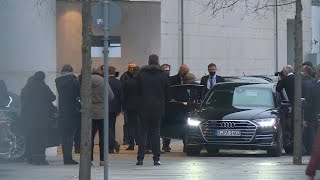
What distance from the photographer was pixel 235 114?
21.4 meters

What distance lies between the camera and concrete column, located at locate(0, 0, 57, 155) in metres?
20.5

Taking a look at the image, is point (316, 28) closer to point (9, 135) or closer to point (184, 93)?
point (184, 93)

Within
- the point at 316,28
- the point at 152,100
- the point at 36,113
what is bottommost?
the point at 36,113

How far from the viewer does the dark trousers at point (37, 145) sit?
768 inches

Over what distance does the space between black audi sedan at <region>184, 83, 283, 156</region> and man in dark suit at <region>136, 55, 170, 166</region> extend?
2373 mm

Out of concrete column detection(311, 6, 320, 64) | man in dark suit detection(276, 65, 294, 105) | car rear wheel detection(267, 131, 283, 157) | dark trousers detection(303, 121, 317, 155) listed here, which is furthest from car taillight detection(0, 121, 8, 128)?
concrete column detection(311, 6, 320, 64)

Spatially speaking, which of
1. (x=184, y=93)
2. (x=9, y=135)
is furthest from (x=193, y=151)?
(x=9, y=135)

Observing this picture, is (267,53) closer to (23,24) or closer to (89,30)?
(23,24)

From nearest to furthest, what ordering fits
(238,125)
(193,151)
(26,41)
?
(26,41), (238,125), (193,151)

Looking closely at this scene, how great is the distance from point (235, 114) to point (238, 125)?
317 mm

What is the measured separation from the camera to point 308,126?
2164 centimetres

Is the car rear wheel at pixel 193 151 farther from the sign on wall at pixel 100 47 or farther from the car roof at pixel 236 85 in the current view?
the sign on wall at pixel 100 47

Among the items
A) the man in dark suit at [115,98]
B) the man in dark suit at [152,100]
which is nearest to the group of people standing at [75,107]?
the man in dark suit at [152,100]

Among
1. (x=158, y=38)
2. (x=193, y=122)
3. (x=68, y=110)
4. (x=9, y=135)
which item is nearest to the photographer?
(x=68, y=110)
